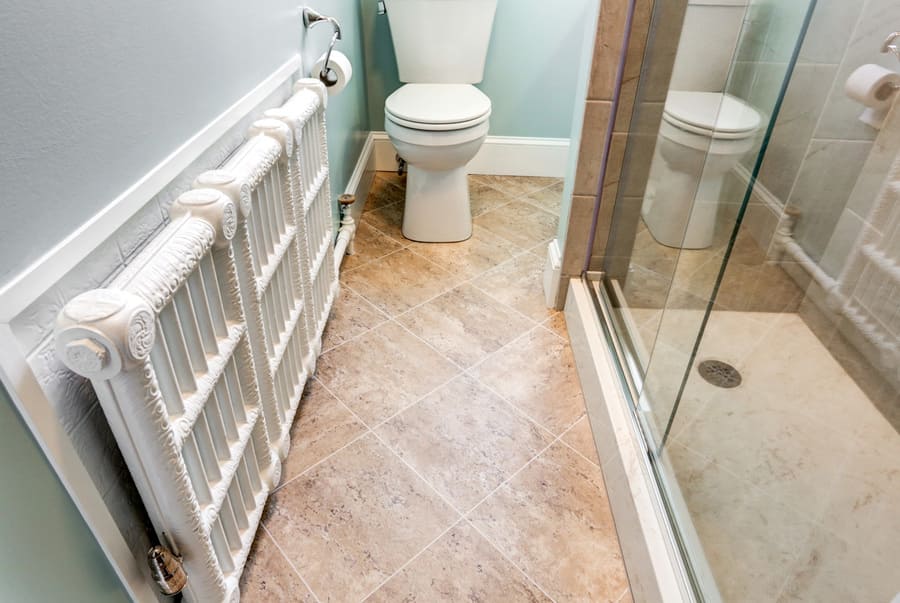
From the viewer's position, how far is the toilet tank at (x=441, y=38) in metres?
2.31

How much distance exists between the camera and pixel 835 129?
1.36 m

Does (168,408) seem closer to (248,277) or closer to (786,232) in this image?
(248,277)

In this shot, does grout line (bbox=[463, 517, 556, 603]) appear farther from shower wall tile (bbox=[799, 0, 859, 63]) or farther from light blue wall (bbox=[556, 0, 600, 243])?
shower wall tile (bbox=[799, 0, 859, 63])

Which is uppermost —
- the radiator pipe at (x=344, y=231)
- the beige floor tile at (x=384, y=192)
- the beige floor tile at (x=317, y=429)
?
the radiator pipe at (x=344, y=231)

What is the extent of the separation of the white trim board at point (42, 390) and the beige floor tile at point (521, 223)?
1.58m

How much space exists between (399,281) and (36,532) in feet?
4.86

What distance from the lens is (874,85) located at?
4.06 feet

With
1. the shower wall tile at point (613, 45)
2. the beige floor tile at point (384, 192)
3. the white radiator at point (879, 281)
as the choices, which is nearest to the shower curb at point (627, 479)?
the white radiator at point (879, 281)

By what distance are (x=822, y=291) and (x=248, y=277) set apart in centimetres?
132

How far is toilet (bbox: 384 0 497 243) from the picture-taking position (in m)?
1.99

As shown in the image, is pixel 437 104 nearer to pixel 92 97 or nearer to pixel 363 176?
pixel 363 176

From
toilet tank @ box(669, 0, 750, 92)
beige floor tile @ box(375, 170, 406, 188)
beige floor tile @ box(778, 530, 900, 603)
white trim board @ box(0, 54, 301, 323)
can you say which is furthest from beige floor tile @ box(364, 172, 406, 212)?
beige floor tile @ box(778, 530, 900, 603)

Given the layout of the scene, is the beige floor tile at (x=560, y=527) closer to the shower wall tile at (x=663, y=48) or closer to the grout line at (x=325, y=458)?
the grout line at (x=325, y=458)

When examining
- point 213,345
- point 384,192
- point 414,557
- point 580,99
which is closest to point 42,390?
point 213,345
